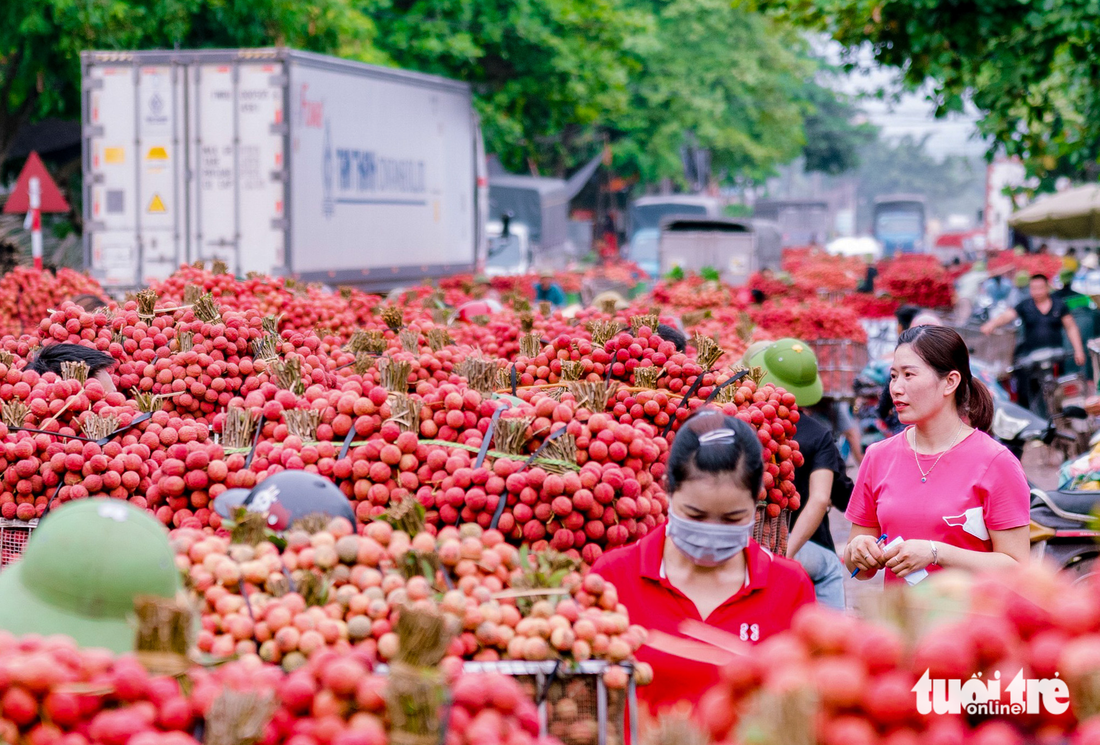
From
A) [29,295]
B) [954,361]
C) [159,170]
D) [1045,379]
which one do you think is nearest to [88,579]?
[954,361]

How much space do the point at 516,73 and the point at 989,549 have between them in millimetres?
21182

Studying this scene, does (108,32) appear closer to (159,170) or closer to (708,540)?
(159,170)

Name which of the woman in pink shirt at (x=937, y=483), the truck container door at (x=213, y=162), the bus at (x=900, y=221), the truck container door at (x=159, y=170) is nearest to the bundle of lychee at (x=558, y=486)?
the woman in pink shirt at (x=937, y=483)

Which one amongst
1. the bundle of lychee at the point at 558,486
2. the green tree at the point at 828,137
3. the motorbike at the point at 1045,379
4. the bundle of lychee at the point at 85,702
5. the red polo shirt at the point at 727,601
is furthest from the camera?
the green tree at the point at 828,137

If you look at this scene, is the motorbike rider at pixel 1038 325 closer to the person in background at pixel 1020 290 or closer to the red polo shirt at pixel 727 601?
the person in background at pixel 1020 290

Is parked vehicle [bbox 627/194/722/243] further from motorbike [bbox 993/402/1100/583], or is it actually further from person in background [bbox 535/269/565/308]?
motorbike [bbox 993/402/1100/583]

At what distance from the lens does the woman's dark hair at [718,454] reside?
3.02m

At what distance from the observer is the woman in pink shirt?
12.8 ft

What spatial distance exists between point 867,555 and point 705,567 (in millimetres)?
981

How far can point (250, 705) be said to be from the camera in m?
2.00

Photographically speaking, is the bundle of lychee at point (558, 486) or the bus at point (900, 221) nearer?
the bundle of lychee at point (558, 486)

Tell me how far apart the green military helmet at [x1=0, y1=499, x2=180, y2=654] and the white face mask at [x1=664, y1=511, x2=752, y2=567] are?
4.22ft

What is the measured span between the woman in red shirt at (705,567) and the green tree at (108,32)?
12.4 metres

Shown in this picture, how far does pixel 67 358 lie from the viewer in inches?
207
